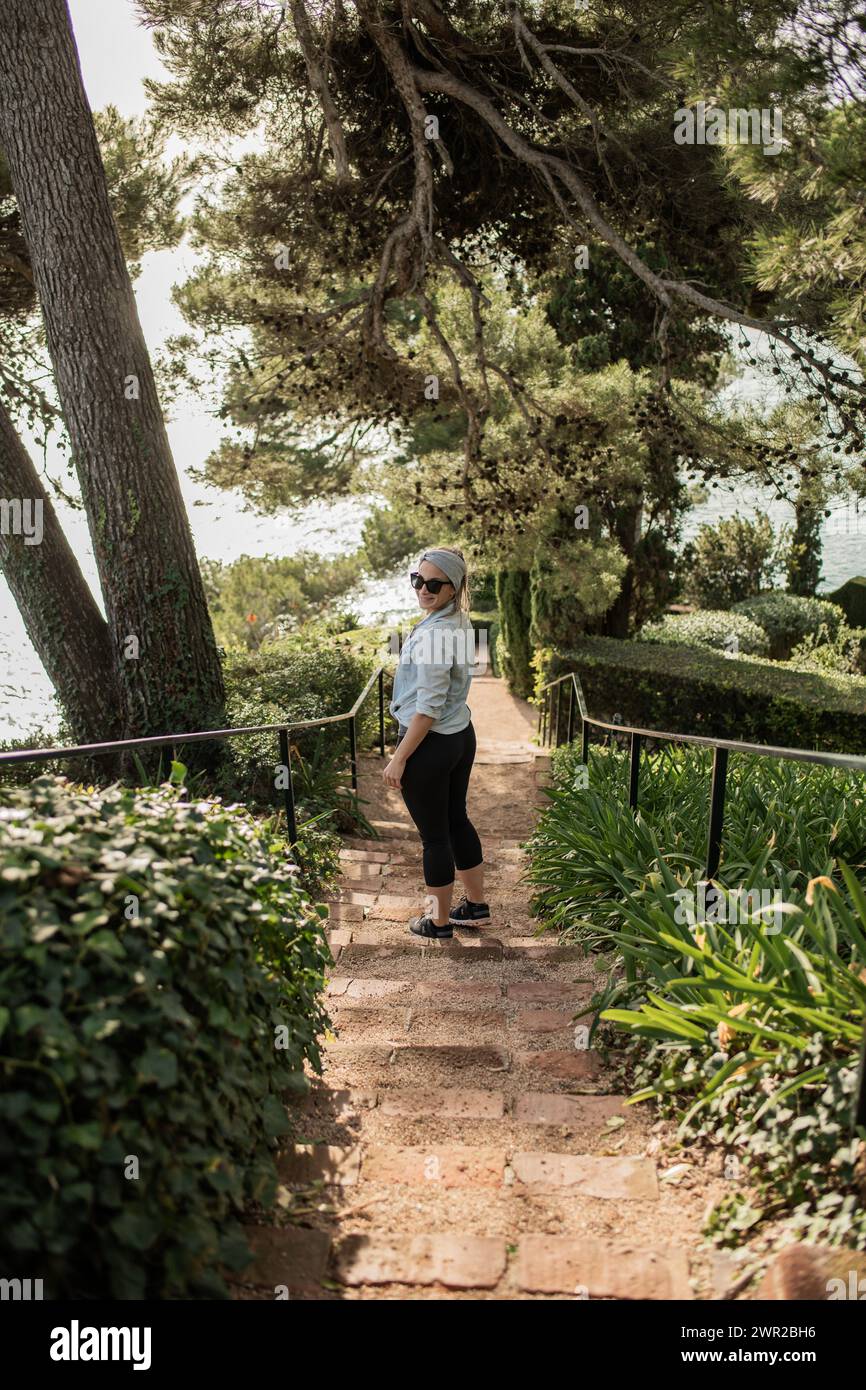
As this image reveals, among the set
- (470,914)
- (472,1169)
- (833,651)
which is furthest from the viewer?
(833,651)

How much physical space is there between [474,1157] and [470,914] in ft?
6.02

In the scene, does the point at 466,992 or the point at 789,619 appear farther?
the point at 789,619

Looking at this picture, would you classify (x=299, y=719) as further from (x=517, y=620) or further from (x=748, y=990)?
(x=517, y=620)

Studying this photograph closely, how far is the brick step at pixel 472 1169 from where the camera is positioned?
1958 millimetres

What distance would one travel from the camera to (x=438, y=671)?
331 cm

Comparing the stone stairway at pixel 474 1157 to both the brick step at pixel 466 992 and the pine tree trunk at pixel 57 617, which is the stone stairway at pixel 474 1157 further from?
the pine tree trunk at pixel 57 617

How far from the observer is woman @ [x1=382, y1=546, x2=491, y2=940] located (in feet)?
11.0

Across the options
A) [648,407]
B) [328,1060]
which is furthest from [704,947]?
[648,407]

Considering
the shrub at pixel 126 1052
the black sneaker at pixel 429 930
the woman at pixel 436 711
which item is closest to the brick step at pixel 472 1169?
the shrub at pixel 126 1052

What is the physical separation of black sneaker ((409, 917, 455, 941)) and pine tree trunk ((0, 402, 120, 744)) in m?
2.44

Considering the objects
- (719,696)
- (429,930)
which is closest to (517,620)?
(719,696)

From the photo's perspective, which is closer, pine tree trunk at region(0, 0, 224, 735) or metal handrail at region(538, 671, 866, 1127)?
metal handrail at region(538, 671, 866, 1127)

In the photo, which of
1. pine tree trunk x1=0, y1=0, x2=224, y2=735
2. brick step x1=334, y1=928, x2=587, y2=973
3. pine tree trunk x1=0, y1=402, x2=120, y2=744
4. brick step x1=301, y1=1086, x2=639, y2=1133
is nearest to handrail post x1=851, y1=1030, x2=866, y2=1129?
brick step x1=301, y1=1086, x2=639, y2=1133

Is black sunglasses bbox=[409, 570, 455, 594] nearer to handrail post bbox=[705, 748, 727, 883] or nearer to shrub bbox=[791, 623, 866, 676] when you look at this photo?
handrail post bbox=[705, 748, 727, 883]
